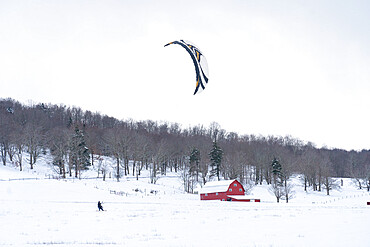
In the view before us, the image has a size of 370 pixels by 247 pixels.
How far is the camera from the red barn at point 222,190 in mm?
62531

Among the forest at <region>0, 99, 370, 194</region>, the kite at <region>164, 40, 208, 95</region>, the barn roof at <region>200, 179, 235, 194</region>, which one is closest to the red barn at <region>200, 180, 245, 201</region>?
the barn roof at <region>200, 179, 235, 194</region>

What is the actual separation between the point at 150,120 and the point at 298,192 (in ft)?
352

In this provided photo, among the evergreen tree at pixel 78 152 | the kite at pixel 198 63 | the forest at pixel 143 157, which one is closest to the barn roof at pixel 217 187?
the forest at pixel 143 157

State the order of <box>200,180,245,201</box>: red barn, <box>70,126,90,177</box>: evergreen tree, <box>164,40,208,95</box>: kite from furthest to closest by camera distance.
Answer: <box>70,126,90,177</box>: evergreen tree → <box>200,180,245,201</box>: red barn → <box>164,40,208,95</box>: kite

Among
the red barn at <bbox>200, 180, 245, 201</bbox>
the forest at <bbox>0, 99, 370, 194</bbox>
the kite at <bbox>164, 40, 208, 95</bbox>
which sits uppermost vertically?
the kite at <bbox>164, 40, 208, 95</bbox>

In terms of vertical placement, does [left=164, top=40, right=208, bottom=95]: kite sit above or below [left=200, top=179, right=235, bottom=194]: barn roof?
above

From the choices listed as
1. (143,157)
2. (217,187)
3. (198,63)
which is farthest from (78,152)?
(198,63)

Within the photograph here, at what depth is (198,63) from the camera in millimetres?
21875

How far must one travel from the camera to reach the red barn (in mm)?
62531

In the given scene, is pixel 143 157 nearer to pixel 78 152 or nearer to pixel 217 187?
pixel 78 152

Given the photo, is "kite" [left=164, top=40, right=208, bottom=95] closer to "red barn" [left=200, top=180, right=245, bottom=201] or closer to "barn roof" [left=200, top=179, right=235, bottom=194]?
"red barn" [left=200, top=180, right=245, bottom=201]

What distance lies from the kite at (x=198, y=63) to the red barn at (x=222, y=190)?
142ft

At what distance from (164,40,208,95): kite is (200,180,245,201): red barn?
142ft

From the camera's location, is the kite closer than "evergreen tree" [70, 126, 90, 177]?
Yes
